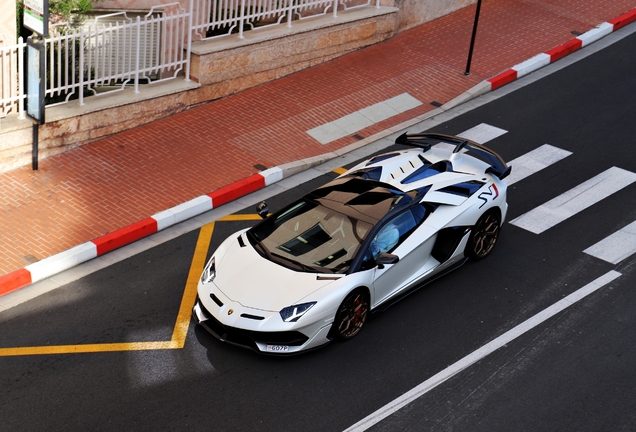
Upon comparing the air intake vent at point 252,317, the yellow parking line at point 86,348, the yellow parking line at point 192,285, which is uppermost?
the air intake vent at point 252,317

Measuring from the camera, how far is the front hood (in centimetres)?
846

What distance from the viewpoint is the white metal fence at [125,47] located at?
1213 cm

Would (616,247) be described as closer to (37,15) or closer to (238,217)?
(238,217)

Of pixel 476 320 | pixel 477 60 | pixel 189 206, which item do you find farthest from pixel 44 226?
pixel 477 60

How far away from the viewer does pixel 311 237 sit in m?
9.15

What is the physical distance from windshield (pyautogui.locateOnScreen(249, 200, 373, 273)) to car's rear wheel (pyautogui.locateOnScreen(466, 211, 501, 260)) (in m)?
1.68

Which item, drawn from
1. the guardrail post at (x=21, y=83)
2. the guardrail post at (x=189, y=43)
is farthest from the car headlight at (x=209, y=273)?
the guardrail post at (x=189, y=43)

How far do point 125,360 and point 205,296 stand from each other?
104cm

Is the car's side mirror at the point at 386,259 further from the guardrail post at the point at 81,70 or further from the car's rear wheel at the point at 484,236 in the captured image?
the guardrail post at the point at 81,70

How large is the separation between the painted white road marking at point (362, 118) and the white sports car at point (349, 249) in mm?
3183

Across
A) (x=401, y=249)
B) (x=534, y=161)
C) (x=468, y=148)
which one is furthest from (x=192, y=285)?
(x=534, y=161)

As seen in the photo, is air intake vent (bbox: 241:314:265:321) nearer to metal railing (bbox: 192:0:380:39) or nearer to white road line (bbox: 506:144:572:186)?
white road line (bbox: 506:144:572:186)

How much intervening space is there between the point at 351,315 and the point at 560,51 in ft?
32.5

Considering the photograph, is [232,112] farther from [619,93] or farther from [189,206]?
[619,93]
